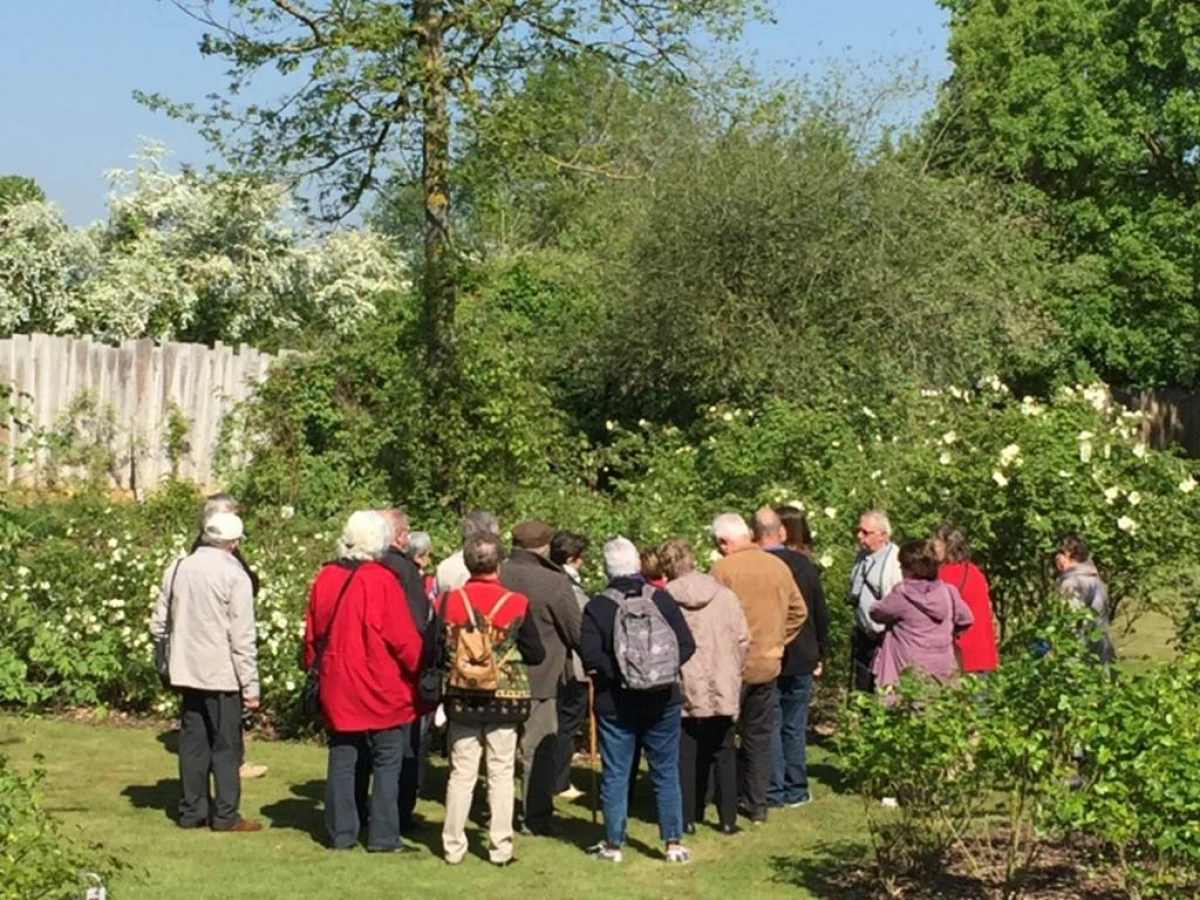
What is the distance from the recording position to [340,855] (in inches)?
367

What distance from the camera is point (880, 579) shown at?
11.2m

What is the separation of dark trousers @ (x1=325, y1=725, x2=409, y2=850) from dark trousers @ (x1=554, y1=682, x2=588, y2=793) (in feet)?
4.00

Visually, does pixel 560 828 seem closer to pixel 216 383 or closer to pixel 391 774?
pixel 391 774

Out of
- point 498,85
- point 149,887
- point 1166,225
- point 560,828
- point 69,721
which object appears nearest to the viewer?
point 149,887

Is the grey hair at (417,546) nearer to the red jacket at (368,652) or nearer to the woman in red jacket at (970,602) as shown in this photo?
the red jacket at (368,652)

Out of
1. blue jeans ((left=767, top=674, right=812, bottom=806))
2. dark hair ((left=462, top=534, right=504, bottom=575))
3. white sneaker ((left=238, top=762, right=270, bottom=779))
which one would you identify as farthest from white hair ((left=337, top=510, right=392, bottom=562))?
blue jeans ((left=767, top=674, right=812, bottom=806))

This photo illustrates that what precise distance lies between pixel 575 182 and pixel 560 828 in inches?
430

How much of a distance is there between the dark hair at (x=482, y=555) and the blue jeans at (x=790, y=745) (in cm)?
243

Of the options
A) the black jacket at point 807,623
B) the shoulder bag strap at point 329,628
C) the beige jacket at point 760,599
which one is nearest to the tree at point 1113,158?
the black jacket at point 807,623

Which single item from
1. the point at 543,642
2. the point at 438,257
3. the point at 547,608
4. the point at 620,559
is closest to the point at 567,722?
the point at 543,642

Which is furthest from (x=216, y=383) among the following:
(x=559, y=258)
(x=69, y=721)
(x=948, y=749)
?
(x=948, y=749)

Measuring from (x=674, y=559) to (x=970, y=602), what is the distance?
226 cm

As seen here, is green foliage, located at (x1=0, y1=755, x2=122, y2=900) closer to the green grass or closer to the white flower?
the green grass

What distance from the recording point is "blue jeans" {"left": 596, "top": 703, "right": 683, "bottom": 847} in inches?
367
